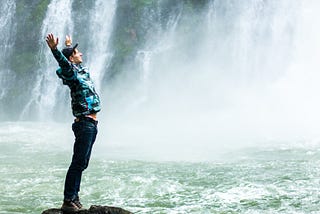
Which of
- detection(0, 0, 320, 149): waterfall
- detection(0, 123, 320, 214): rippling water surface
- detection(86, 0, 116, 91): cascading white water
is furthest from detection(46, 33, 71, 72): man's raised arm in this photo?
detection(86, 0, 116, 91): cascading white water

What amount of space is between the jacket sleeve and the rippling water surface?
3433 millimetres

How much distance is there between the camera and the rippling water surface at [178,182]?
29.7 feet

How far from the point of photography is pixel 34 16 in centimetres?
3059

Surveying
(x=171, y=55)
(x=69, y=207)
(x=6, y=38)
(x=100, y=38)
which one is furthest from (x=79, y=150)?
(x=6, y=38)

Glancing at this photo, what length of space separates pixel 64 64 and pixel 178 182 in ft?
18.3

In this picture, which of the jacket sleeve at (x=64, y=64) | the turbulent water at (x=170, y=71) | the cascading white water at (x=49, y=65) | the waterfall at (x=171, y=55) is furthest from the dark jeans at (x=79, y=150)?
the cascading white water at (x=49, y=65)

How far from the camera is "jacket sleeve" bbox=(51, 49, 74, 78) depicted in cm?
589

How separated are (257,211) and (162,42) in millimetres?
21792

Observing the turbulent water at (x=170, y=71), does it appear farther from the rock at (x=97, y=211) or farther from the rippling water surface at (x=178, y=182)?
the rock at (x=97, y=211)

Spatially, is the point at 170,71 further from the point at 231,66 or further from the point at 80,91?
the point at 80,91

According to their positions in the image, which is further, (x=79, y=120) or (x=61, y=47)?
(x=61, y=47)

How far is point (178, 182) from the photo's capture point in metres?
11.0

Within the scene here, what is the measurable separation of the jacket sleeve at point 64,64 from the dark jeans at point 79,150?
0.58 m

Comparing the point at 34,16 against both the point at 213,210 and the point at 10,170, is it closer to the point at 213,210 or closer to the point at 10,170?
the point at 10,170
